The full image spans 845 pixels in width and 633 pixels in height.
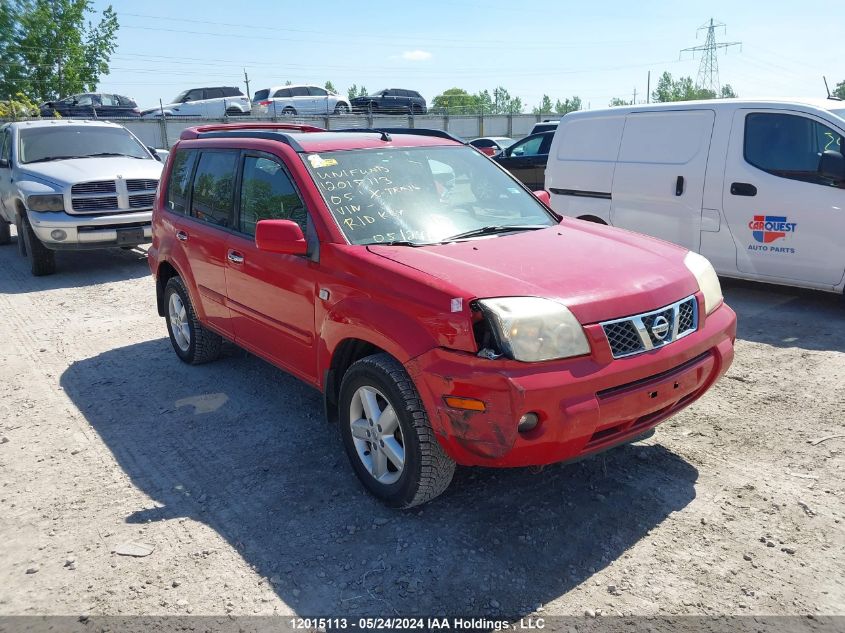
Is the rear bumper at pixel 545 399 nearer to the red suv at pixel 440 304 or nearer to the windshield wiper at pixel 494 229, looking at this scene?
the red suv at pixel 440 304

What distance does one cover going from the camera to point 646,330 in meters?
3.15

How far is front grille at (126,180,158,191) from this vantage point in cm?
956

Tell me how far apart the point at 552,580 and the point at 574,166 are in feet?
20.5

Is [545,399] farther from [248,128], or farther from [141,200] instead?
[141,200]

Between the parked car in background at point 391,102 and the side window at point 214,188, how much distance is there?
32354mm

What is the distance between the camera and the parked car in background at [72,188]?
9164 mm

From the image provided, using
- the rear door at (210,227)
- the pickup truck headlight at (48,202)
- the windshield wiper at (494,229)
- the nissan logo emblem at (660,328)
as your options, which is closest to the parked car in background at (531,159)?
the pickup truck headlight at (48,202)

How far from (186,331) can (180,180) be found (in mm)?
1228

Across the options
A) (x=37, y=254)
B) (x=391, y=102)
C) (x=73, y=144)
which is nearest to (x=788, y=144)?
(x=37, y=254)

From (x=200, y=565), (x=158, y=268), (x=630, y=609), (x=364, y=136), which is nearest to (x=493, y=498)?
(x=630, y=609)

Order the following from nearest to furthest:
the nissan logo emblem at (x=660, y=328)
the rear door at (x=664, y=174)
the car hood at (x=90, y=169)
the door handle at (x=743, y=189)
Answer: the nissan logo emblem at (x=660, y=328) < the door handle at (x=743, y=189) < the rear door at (x=664, y=174) < the car hood at (x=90, y=169)

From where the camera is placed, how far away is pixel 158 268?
5.92 metres

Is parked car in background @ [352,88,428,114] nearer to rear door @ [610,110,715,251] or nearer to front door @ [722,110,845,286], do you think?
rear door @ [610,110,715,251]

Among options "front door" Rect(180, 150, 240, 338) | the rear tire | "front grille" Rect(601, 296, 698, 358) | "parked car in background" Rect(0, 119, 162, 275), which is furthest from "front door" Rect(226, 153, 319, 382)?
the rear tire
